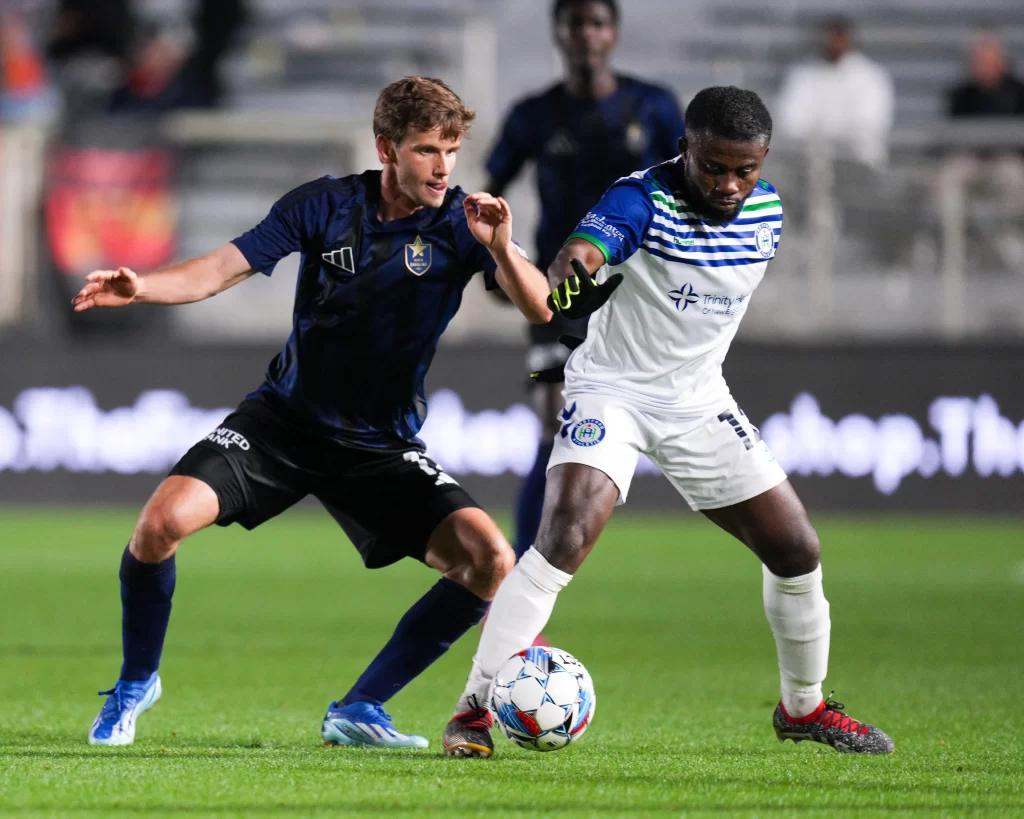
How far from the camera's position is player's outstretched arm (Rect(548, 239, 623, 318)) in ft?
13.4

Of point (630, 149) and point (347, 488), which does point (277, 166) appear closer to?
point (630, 149)

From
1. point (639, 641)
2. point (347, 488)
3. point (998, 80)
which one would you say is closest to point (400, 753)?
point (347, 488)

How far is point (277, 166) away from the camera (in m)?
13.3

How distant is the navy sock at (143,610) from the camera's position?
4746 millimetres

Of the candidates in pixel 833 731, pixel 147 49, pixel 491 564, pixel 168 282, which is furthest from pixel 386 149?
pixel 147 49

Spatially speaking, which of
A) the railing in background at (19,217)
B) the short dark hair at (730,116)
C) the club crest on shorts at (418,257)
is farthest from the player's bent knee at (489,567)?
the railing in background at (19,217)

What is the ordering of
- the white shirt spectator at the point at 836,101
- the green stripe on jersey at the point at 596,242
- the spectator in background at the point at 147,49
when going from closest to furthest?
the green stripe on jersey at the point at 596,242 → the white shirt spectator at the point at 836,101 → the spectator in background at the point at 147,49

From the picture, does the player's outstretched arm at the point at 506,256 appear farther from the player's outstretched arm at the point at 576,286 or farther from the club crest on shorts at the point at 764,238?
the club crest on shorts at the point at 764,238

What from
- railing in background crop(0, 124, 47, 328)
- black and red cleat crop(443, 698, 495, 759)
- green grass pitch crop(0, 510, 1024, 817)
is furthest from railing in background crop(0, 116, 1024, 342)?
black and red cleat crop(443, 698, 495, 759)

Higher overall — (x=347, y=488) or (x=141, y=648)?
(x=347, y=488)

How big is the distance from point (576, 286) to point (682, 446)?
0.71 m

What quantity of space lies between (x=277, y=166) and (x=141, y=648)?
887 cm

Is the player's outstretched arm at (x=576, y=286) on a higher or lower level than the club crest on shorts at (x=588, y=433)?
higher

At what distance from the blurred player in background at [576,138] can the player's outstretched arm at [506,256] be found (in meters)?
2.15
